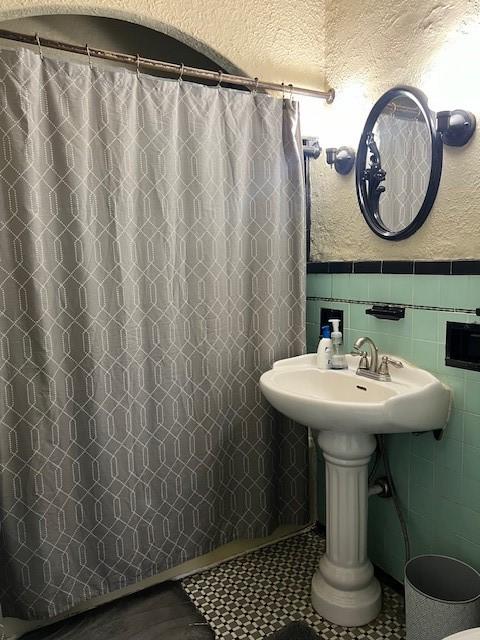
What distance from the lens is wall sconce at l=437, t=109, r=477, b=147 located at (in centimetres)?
145

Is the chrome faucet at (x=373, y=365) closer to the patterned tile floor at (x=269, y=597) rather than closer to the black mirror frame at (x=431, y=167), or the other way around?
the black mirror frame at (x=431, y=167)

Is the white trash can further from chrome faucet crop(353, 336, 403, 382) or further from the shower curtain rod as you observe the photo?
the shower curtain rod

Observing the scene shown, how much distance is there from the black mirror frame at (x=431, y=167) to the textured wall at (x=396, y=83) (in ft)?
0.07

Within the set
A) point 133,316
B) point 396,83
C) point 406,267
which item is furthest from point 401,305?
point 133,316

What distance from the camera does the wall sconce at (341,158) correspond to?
6.34 feet

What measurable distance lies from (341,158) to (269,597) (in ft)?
5.87

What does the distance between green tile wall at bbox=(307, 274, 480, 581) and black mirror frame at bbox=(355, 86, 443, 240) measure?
0.18 m

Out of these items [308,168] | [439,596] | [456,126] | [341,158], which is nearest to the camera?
[456,126]

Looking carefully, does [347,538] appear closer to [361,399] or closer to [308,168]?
[361,399]

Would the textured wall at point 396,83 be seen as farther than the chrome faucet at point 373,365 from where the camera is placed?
No

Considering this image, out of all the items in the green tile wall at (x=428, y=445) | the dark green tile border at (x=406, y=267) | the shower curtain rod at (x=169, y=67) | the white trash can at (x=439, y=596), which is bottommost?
the white trash can at (x=439, y=596)

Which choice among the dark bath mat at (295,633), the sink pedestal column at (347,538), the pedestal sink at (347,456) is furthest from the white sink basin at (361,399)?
the dark bath mat at (295,633)

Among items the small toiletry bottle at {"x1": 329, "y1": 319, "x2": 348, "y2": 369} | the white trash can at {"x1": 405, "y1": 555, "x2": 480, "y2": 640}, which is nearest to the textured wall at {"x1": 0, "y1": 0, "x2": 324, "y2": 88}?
the small toiletry bottle at {"x1": 329, "y1": 319, "x2": 348, "y2": 369}

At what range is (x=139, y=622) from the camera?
1724 millimetres
